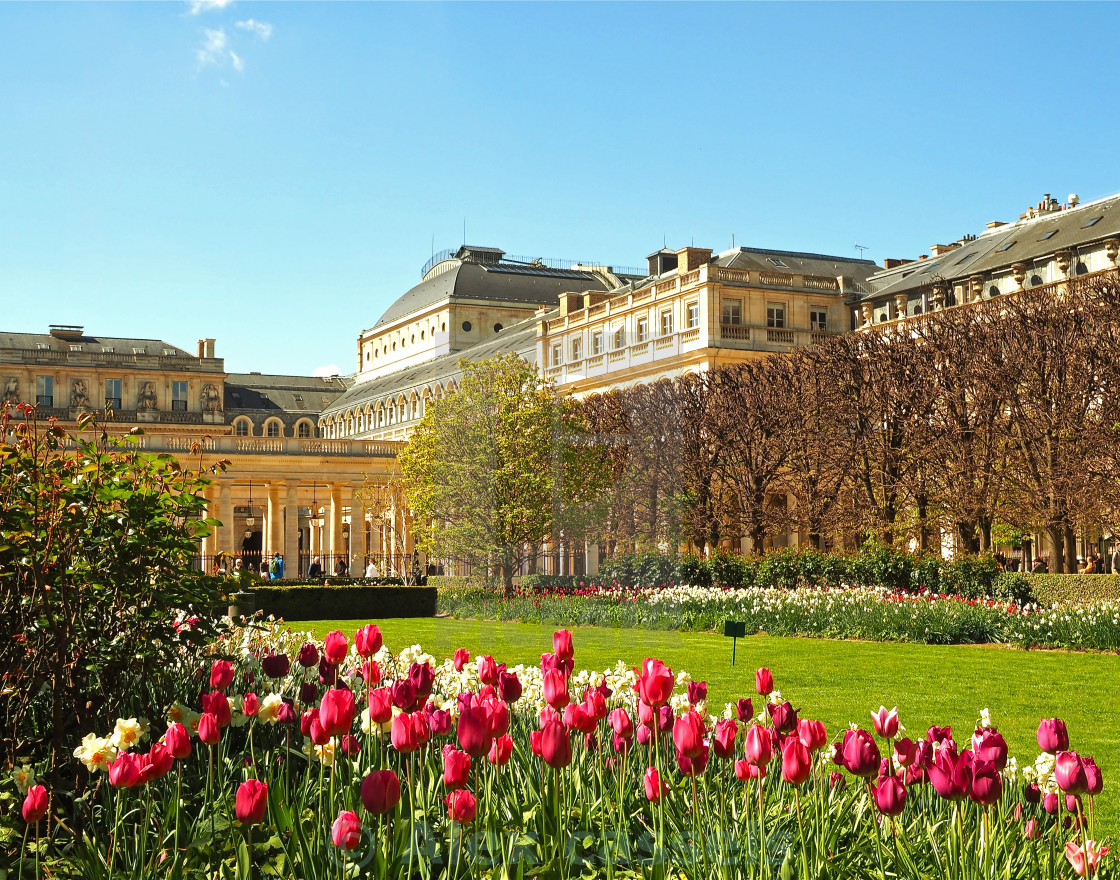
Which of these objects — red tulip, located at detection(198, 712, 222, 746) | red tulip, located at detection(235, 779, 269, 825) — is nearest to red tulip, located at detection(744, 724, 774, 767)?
red tulip, located at detection(235, 779, 269, 825)

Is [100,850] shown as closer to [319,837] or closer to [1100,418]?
[319,837]

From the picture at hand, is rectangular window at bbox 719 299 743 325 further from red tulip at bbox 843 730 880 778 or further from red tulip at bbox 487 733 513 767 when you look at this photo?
red tulip at bbox 843 730 880 778

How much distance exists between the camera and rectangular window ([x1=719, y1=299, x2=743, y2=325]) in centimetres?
4678

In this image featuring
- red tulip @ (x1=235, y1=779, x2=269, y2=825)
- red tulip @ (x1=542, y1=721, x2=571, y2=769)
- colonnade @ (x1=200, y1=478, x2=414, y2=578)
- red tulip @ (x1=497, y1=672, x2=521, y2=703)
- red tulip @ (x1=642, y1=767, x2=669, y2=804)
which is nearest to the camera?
red tulip @ (x1=235, y1=779, x2=269, y2=825)

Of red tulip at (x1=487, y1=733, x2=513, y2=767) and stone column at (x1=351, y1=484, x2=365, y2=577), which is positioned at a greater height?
stone column at (x1=351, y1=484, x2=365, y2=577)

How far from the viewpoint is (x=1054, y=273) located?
3834 centimetres

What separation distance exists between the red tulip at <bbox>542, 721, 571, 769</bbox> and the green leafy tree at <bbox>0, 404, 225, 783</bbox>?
2628 mm

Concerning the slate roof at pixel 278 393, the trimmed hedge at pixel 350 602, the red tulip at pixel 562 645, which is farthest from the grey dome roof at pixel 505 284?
the red tulip at pixel 562 645

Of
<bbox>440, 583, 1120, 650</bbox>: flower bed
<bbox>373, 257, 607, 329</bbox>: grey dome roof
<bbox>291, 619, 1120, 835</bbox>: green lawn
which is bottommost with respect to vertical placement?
<bbox>291, 619, 1120, 835</bbox>: green lawn

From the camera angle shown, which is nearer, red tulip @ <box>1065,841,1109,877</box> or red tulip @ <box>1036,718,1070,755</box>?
red tulip @ <box>1065,841,1109,877</box>

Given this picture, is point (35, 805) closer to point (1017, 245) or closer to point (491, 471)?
point (491, 471)

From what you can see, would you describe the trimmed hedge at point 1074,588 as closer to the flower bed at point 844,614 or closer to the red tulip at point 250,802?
the flower bed at point 844,614

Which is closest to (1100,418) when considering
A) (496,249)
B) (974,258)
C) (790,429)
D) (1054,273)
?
(790,429)

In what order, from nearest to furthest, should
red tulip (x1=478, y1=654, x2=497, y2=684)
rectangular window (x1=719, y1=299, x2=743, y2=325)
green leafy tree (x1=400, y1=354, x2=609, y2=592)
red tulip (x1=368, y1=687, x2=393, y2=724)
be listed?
red tulip (x1=368, y1=687, x2=393, y2=724) → red tulip (x1=478, y1=654, x2=497, y2=684) → green leafy tree (x1=400, y1=354, x2=609, y2=592) → rectangular window (x1=719, y1=299, x2=743, y2=325)
